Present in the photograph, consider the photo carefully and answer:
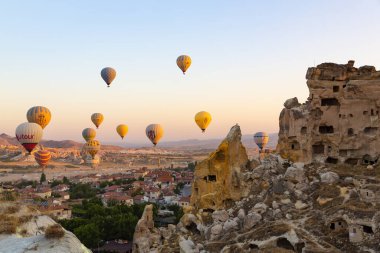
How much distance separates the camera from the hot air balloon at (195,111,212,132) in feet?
220

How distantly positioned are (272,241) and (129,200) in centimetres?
5581

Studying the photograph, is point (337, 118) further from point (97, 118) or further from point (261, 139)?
point (97, 118)

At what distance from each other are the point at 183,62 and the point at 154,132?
2175cm

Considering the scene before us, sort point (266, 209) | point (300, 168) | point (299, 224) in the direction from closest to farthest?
point (299, 224) < point (266, 209) < point (300, 168)

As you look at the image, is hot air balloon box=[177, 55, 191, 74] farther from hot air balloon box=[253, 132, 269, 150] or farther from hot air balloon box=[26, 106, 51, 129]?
hot air balloon box=[26, 106, 51, 129]

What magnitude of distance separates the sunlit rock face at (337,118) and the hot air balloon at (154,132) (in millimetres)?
53840

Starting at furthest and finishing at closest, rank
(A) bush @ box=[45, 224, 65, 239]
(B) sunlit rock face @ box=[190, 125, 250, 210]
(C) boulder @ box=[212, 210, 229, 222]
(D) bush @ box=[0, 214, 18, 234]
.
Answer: (B) sunlit rock face @ box=[190, 125, 250, 210]
(C) boulder @ box=[212, 210, 229, 222]
(D) bush @ box=[0, 214, 18, 234]
(A) bush @ box=[45, 224, 65, 239]

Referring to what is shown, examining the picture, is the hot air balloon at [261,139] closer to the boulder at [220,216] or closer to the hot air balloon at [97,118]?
the boulder at [220,216]

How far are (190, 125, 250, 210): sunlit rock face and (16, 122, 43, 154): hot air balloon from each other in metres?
40.4

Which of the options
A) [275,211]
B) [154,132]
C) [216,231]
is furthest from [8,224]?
[154,132]

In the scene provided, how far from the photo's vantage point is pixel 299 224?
872 inches

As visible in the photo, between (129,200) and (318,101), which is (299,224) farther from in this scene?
(129,200)

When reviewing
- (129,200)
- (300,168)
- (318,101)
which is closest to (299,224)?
(300,168)

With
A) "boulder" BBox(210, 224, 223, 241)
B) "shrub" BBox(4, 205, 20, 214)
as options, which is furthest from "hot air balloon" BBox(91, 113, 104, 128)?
"shrub" BBox(4, 205, 20, 214)
